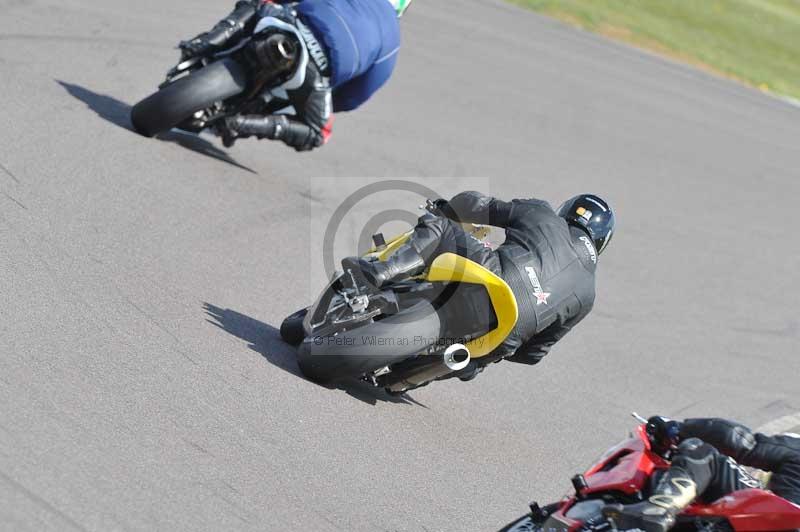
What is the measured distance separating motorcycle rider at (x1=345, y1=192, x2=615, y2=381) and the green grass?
1294 centimetres

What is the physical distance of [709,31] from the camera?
22.8m

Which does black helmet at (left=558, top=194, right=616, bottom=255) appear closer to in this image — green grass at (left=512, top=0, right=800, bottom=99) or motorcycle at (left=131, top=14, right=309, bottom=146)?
motorcycle at (left=131, top=14, right=309, bottom=146)

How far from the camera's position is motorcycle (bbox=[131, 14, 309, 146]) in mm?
8469

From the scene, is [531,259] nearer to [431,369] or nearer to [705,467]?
[431,369]

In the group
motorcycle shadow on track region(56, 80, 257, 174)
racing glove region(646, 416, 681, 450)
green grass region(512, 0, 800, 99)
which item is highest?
racing glove region(646, 416, 681, 450)

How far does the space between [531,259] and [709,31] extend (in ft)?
59.5

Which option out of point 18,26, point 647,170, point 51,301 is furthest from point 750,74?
point 51,301

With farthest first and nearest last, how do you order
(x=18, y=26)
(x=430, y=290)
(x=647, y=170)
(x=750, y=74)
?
(x=750, y=74), (x=647, y=170), (x=18, y=26), (x=430, y=290)

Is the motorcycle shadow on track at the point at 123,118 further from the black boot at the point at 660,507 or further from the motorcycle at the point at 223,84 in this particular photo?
the black boot at the point at 660,507

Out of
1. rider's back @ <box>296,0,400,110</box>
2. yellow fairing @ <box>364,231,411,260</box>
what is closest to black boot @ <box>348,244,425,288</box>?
yellow fairing @ <box>364,231,411,260</box>

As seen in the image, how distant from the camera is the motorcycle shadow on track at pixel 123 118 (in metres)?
8.89

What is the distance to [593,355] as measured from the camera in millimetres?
8664

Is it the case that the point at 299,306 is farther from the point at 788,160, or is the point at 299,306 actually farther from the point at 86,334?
the point at 788,160

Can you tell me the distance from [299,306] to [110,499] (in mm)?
3189
